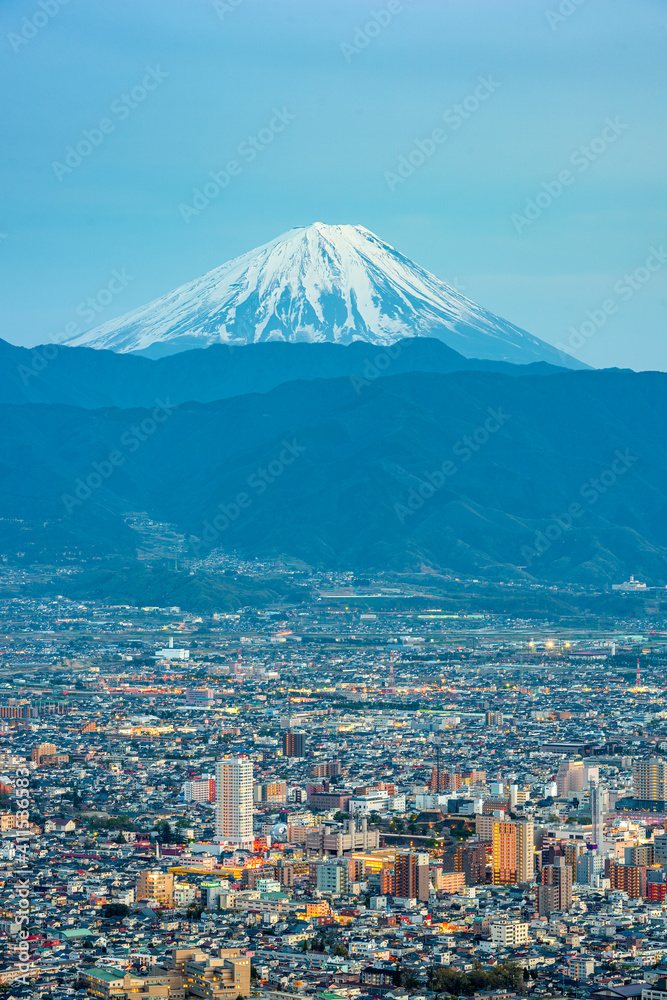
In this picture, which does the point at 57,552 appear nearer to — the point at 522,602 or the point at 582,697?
the point at 522,602

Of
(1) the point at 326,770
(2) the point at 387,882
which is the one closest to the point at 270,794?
(1) the point at 326,770

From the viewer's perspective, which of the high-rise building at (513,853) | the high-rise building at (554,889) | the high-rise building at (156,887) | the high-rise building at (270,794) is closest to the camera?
the high-rise building at (554,889)

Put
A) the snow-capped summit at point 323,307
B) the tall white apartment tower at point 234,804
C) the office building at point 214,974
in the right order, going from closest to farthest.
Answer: the office building at point 214,974 < the tall white apartment tower at point 234,804 < the snow-capped summit at point 323,307

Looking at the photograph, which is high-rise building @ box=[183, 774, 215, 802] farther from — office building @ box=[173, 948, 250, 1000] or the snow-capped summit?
the snow-capped summit

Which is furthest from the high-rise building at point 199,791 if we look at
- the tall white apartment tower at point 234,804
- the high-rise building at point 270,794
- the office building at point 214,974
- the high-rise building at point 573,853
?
the office building at point 214,974

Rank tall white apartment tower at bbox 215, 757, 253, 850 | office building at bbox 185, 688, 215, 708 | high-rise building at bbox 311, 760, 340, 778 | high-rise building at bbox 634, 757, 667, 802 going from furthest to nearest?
1. office building at bbox 185, 688, 215, 708
2. high-rise building at bbox 311, 760, 340, 778
3. high-rise building at bbox 634, 757, 667, 802
4. tall white apartment tower at bbox 215, 757, 253, 850

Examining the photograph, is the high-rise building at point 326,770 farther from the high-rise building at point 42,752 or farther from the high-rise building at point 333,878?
the high-rise building at point 333,878

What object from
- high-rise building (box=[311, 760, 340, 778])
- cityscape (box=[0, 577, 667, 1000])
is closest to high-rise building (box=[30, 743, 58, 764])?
cityscape (box=[0, 577, 667, 1000])
